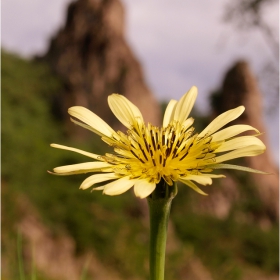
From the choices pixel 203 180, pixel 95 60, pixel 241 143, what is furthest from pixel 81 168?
pixel 95 60

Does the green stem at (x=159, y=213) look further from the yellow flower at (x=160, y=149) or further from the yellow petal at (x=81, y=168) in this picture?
the yellow petal at (x=81, y=168)

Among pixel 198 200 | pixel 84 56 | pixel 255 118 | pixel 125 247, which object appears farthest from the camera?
pixel 255 118

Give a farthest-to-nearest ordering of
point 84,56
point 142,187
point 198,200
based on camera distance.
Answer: point 84,56 < point 198,200 < point 142,187

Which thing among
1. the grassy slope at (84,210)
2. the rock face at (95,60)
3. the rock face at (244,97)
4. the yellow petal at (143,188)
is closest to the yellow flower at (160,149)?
the yellow petal at (143,188)

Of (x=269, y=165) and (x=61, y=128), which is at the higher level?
(x=61, y=128)

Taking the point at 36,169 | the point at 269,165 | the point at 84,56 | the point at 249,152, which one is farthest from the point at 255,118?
the point at 249,152

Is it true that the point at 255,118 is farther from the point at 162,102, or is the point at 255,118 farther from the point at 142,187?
the point at 142,187

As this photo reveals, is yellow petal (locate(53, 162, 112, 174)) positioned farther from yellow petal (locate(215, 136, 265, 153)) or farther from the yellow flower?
yellow petal (locate(215, 136, 265, 153))
